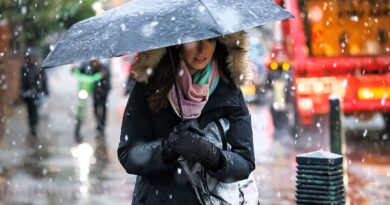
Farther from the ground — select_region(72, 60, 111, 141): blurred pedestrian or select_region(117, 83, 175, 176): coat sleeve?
select_region(117, 83, 175, 176): coat sleeve

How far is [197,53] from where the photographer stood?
3922 millimetres

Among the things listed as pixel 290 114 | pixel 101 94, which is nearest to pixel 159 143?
pixel 290 114

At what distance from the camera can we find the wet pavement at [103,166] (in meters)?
10.0

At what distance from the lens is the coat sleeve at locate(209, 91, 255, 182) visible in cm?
386

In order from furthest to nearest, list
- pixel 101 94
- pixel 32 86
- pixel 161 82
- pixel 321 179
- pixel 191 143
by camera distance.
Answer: pixel 101 94, pixel 32 86, pixel 321 179, pixel 161 82, pixel 191 143

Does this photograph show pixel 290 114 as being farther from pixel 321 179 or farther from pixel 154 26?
pixel 154 26

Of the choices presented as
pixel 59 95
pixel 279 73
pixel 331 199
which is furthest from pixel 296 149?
pixel 59 95

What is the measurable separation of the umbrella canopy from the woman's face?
0.49ft

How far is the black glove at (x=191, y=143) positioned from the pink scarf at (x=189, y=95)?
0.41ft

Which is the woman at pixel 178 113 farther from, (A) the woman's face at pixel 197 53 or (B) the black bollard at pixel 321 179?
(B) the black bollard at pixel 321 179

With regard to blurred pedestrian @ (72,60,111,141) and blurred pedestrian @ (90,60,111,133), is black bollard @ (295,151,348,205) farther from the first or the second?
blurred pedestrian @ (90,60,111,133)

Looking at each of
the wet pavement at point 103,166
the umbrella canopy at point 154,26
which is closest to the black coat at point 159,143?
the umbrella canopy at point 154,26

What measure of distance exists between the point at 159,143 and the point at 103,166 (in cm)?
876

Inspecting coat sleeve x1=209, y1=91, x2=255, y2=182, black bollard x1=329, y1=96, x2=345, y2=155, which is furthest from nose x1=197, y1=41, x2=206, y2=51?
black bollard x1=329, y1=96, x2=345, y2=155
